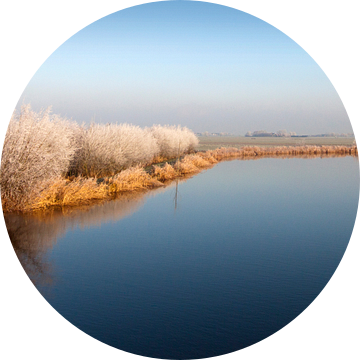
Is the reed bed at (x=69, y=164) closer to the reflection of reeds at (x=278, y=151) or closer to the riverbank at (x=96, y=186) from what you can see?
the riverbank at (x=96, y=186)

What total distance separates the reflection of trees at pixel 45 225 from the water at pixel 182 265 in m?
0.03

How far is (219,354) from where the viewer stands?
206 inches

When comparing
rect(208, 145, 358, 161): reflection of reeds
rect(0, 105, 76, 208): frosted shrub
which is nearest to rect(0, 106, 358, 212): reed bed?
rect(0, 105, 76, 208): frosted shrub

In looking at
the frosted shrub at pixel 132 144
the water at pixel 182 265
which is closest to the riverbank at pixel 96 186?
the water at pixel 182 265

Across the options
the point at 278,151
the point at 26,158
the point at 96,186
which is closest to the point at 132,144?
the point at 96,186

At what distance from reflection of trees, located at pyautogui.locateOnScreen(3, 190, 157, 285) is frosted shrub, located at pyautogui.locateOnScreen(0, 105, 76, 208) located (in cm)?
75

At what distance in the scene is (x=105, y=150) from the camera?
20.1 m

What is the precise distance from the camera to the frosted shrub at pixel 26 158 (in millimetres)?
11461

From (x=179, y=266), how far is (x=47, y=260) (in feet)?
9.96

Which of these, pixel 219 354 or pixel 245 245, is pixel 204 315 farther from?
pixel 245 245

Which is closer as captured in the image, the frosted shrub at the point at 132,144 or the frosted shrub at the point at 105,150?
the frosted shrub at the point at 105,150

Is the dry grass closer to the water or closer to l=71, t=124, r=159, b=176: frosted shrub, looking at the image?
l=71, t=124, r=159, b=176: frosted shrub

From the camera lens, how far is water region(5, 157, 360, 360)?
5.80m

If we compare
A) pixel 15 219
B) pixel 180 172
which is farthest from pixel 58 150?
pixel 180 172
